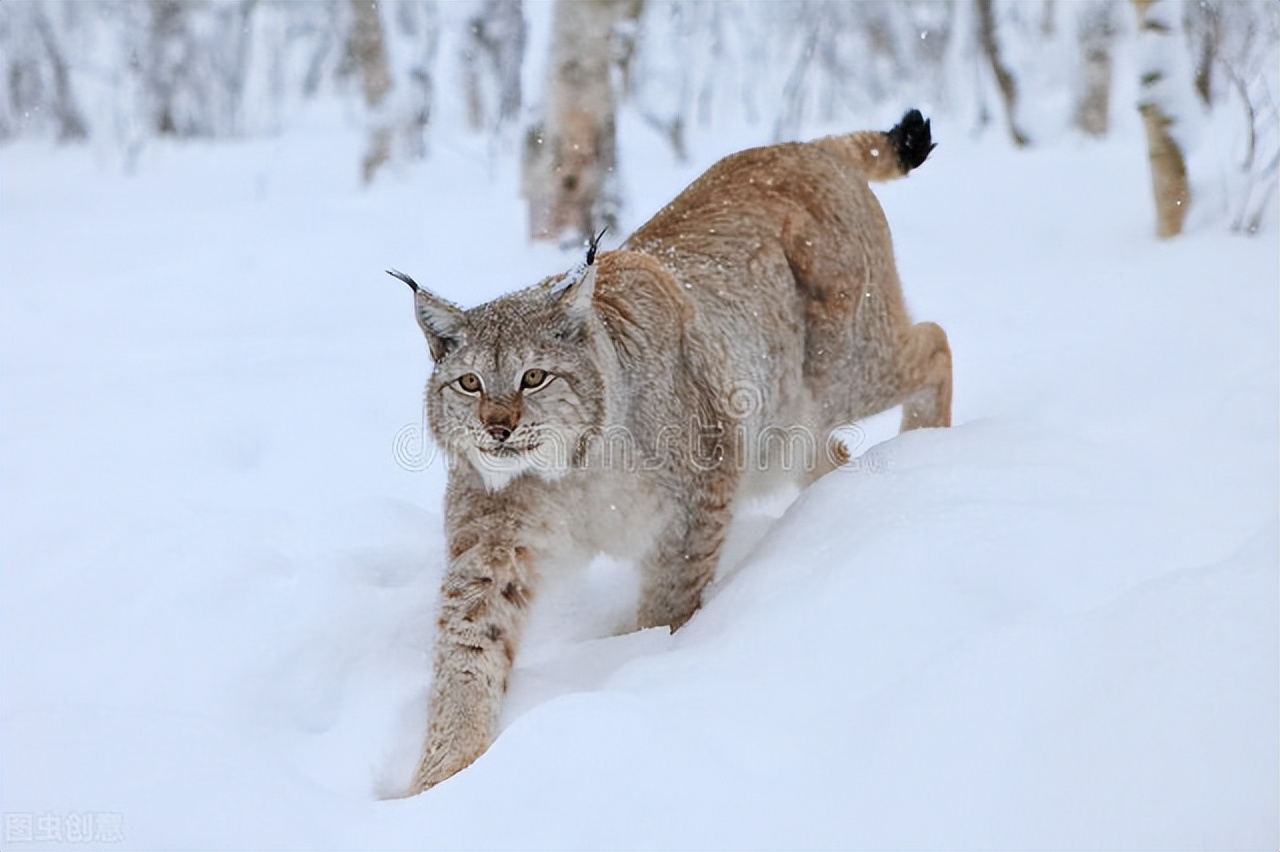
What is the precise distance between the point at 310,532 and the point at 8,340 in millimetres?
3110

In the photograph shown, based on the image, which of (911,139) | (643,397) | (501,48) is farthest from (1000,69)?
(643,397)

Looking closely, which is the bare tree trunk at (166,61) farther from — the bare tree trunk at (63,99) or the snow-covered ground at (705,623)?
the snow-covered ground at (705,623)

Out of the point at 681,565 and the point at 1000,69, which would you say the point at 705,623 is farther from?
the point at 1000,69

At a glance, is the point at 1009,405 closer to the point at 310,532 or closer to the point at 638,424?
the point at 638,424

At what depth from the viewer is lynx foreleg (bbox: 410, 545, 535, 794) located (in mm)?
2881

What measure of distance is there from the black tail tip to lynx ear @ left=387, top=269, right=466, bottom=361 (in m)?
1.95

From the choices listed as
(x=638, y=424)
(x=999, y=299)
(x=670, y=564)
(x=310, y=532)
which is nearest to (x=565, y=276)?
(x=638, y=424)

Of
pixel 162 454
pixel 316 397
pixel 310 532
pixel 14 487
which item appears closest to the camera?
pixel 310 532

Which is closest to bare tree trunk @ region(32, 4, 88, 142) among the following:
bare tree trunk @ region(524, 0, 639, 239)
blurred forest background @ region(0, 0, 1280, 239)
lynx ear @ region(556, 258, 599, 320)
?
blurred forest background @ region(0, 0, 1280, 239)

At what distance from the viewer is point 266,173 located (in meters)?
13.0

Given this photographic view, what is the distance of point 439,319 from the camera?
3287 millimetres

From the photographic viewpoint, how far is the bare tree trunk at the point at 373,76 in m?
11.3

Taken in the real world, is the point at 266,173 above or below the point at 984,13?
below

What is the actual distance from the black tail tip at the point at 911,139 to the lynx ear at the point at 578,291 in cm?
167
